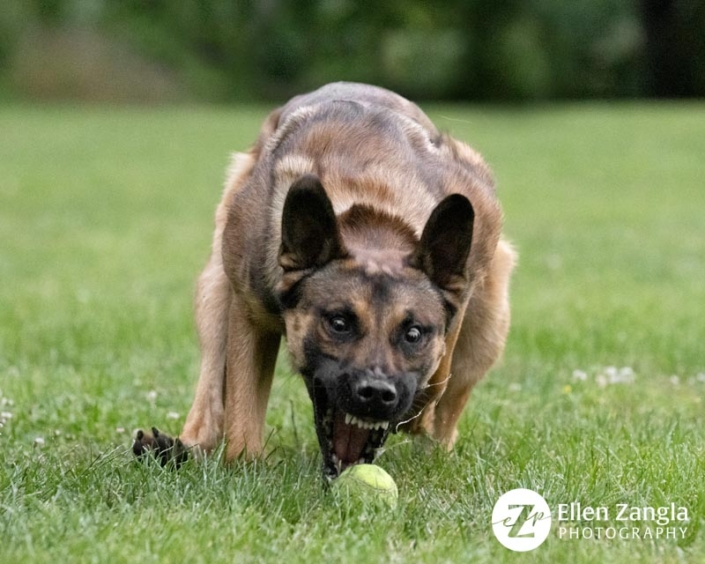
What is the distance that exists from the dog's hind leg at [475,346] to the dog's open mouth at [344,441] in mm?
1093

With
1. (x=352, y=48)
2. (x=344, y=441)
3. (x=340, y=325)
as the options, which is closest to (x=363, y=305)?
(x=340, y=325)

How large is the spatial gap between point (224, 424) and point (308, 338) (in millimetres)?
867

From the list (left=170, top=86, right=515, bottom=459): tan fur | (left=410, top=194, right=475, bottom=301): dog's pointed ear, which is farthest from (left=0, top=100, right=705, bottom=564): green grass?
(left=410, top=194, right=475, bottom=301): dog's pointed ear

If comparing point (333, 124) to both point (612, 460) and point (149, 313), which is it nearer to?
point (612, 460)

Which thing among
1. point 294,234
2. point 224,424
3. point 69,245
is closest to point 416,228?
point 294,234

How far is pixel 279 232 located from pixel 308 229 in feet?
0.96

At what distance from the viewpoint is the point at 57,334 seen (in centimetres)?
787

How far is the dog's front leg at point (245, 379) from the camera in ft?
16.0

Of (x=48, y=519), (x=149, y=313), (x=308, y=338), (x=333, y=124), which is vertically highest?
(x=333, y=124)

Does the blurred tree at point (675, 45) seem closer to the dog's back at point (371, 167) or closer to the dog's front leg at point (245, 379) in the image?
the dog's back at point (371, 167)

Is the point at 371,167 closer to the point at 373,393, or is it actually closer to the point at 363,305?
the point at 363,305

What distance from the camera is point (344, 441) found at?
14.7 ft

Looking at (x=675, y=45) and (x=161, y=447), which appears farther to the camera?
(x=675, y=45)

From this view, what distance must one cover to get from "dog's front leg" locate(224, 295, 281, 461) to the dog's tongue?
0.50 meters
